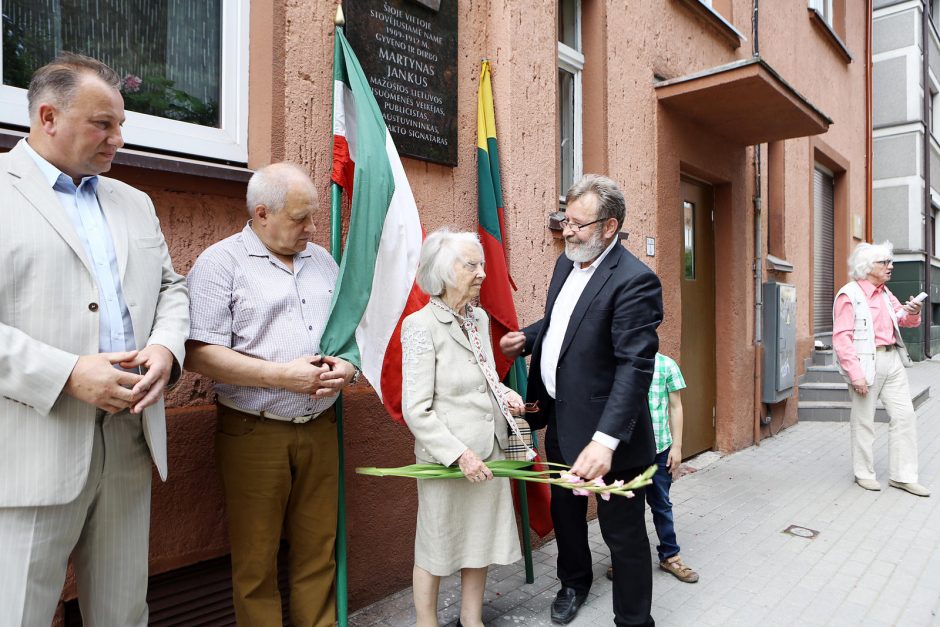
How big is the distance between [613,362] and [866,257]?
3.80m

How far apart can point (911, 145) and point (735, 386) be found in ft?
35.6

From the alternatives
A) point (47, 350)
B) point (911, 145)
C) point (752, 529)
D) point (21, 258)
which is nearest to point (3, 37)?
point (21, 258)

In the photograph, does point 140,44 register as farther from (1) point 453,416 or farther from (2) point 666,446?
(2) point 666,446

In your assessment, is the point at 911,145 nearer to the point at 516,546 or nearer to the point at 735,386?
the point at 735,386

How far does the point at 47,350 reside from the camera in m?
1.56

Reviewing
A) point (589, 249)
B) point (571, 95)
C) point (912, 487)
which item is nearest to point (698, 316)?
point (912, 487)

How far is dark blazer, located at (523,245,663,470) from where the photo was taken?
2.49m

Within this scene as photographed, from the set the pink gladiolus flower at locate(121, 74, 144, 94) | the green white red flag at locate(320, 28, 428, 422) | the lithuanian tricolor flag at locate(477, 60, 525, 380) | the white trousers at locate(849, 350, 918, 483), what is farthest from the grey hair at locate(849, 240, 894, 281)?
the pink gladiolus flower at locate(121, 74, 144, 94)

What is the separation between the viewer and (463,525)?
257 cm

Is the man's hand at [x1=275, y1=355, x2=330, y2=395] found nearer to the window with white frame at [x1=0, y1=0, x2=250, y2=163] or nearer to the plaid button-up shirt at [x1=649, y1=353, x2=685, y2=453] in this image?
the window with white frame at [x1=0, y1=0, x2=250, y2=163]

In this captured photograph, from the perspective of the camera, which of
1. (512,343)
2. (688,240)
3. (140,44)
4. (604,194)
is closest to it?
(140,44)

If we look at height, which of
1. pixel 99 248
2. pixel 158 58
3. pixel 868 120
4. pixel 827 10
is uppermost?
pixel 827 10

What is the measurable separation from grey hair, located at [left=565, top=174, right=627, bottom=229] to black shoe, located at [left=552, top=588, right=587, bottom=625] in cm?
183

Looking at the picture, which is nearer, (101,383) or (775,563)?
(101,383)
